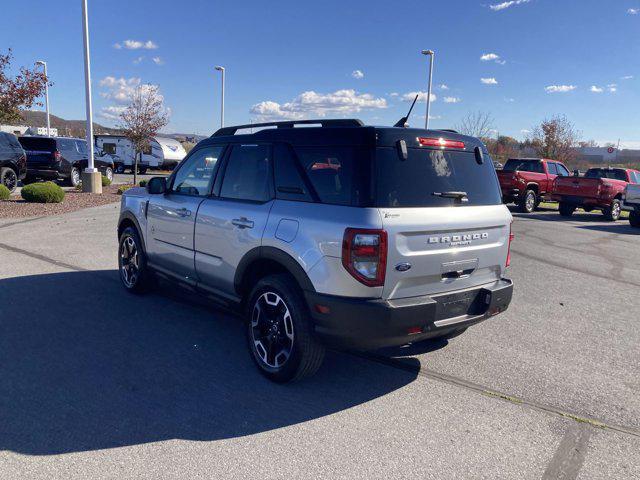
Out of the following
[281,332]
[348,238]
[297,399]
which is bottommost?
[297,399]

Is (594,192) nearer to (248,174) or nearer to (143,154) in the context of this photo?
(248,174)

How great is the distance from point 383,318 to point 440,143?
4.59 feet

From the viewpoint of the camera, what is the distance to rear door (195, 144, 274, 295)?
13.3 feet

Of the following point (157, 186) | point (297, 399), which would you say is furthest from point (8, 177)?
point (297, 399)

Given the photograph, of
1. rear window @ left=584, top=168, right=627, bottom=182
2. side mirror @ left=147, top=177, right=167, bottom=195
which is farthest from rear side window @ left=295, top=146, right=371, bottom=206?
rear window @ left=584, top=168, right=627, bottom=182

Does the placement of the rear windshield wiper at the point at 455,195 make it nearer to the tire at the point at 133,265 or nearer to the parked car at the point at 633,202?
the tire at the point at 133,265

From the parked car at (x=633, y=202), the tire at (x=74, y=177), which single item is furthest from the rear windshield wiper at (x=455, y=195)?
the tire at (x=74, y=177)

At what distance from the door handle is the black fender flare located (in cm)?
21

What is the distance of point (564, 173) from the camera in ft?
64.8

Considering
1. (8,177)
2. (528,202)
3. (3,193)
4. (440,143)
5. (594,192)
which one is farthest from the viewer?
(528,202)

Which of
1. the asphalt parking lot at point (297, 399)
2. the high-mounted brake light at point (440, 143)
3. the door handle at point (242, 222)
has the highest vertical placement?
the high-mounted brake light at point (440, 143)

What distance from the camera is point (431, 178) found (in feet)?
12.0

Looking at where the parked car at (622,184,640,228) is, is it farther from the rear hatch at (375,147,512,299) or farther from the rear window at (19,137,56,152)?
the rear window at (19,137,56,152)

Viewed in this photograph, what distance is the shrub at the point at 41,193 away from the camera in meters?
14.0
